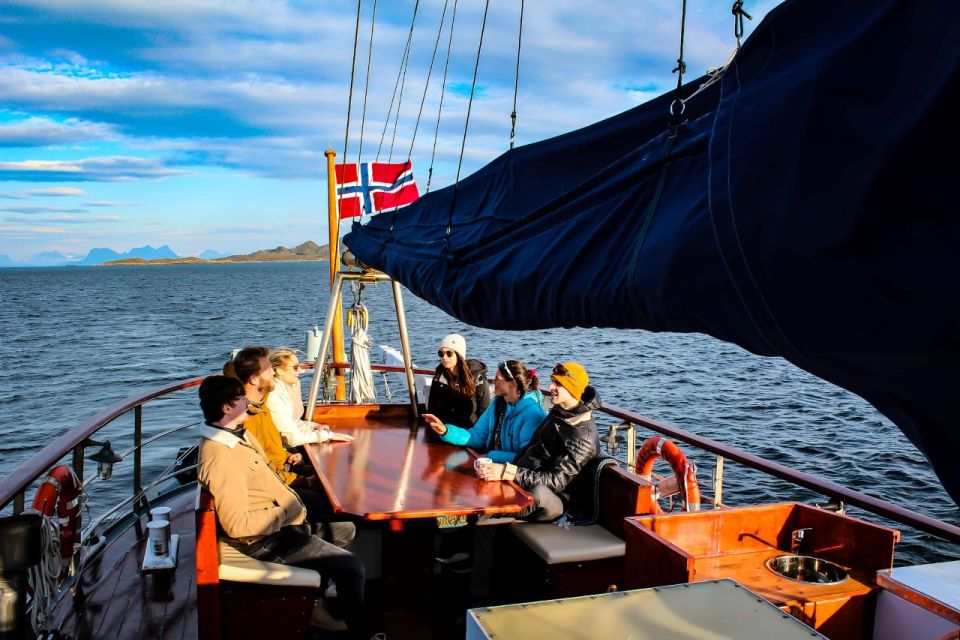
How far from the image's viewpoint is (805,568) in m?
3.23

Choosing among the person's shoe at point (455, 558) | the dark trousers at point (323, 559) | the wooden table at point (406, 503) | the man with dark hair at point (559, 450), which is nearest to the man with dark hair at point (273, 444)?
the wooden table at point (406, 503)

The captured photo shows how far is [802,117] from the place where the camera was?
116 cm

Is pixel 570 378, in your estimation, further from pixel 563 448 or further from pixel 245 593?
pixel 245 593

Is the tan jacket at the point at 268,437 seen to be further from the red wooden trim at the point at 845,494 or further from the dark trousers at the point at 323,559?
the red wooden trim at the point at 845,494

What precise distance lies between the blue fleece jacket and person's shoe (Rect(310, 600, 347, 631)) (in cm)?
126

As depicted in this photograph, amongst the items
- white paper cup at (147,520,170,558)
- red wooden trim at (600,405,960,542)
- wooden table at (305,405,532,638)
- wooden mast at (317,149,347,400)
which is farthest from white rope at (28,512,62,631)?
wooden mast at (317,149,347,400)

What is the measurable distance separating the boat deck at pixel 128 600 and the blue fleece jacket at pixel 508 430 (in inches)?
64.1

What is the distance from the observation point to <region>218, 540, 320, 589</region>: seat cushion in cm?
313

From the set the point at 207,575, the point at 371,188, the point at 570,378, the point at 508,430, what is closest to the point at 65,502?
the point at 207,575

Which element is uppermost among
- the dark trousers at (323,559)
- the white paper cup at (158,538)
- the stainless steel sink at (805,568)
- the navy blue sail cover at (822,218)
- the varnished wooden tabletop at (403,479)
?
the navy blue sail cover at (822,218)

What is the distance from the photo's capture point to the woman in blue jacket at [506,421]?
449 cm

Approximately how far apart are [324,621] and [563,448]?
4.61 feet

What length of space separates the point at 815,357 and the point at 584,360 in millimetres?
23086

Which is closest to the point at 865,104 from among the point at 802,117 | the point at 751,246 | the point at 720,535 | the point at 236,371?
the point at 802,117
